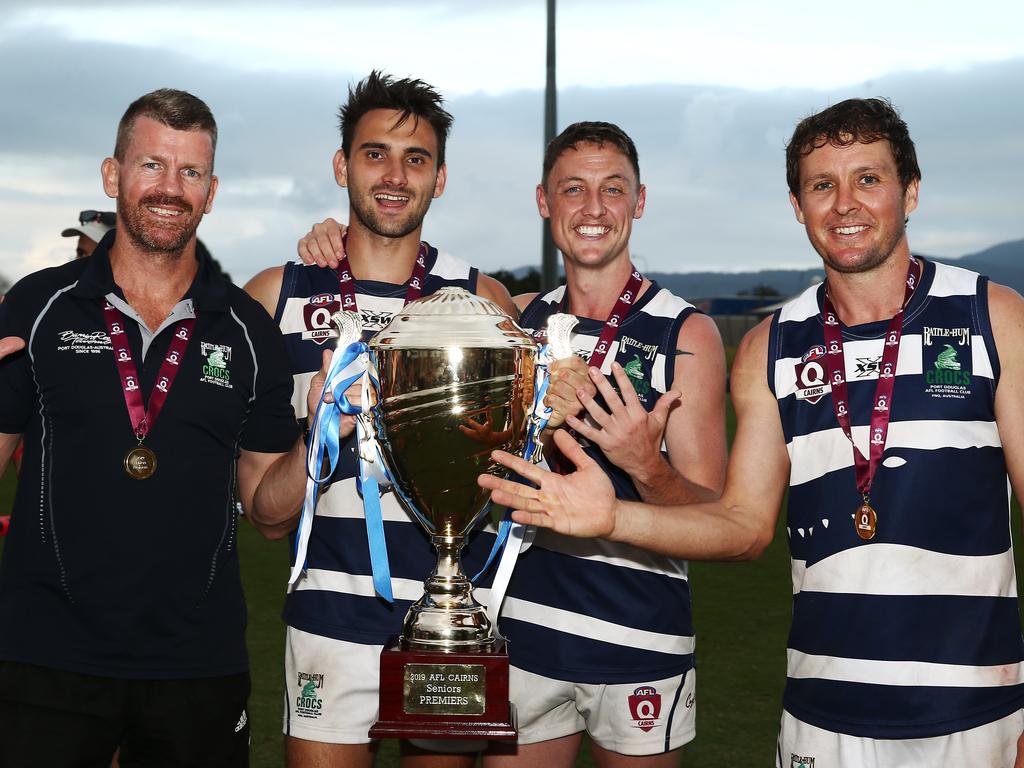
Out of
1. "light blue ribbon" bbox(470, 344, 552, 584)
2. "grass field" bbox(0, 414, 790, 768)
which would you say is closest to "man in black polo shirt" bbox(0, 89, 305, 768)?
"light blue ribbon" bbox(470, 344, 552, 584)

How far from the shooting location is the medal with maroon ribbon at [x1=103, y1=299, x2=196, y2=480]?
2.70 meters

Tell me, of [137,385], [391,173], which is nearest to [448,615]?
[137,385]


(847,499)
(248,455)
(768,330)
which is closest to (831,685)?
(847,499)

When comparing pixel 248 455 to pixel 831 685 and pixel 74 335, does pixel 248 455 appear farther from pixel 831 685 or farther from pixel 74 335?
pixel 831 685

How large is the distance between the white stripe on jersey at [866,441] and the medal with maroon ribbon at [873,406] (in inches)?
0.7

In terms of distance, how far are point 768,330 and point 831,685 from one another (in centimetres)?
88

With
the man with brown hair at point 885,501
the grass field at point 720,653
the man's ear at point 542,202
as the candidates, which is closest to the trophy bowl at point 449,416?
the man with brown hair at point 885,501

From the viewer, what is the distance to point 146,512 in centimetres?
270

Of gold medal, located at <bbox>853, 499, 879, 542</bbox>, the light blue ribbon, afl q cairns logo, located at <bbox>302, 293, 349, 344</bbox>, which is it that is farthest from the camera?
afl q cairns logo, located at <bbox>302, 293, 349, 344</bbox>

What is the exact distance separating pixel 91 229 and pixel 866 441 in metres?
3.91

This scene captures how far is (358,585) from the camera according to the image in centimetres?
302

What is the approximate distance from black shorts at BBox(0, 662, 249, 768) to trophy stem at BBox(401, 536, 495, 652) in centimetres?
69

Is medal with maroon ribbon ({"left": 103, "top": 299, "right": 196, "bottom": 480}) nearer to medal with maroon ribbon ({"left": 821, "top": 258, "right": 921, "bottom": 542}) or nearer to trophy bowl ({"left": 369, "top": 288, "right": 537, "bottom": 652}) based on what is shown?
trophy bowl ({"left": 369, "top": 288, "right": 537, "bottom": 652})

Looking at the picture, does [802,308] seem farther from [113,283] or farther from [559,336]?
[113,283]
